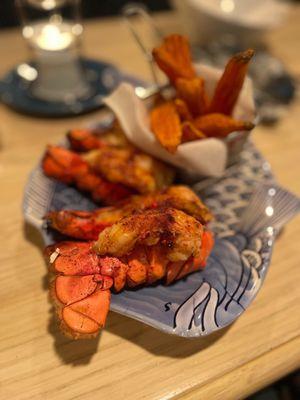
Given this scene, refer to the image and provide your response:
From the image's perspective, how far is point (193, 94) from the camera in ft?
2.53

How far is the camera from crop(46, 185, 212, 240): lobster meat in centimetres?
67

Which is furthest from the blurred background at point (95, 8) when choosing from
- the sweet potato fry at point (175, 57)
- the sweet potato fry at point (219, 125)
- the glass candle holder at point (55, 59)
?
the sweet potato fry at point (219, 125)

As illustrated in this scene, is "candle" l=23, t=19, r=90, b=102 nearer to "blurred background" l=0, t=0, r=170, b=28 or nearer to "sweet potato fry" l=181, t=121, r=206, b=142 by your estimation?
"sweet potato fry" l=181, t=121, r=206, b=142

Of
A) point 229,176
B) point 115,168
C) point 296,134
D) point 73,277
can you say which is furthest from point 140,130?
point 296,134

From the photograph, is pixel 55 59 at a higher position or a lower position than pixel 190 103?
lower

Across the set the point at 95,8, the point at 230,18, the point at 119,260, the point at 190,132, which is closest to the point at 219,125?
the point at 190,132

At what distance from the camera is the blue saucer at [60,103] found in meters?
1.07

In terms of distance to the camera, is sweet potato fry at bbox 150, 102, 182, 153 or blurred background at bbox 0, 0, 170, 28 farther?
blurred background at bbox 0, 0, 170, 28

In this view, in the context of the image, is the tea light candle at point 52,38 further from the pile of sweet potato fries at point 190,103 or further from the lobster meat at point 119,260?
the lobster meat at point 119,260

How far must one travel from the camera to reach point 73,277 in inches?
22.7

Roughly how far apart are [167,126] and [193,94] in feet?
0.23

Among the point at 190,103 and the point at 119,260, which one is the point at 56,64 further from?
the point at 119,260

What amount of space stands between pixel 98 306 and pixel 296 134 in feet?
2.45

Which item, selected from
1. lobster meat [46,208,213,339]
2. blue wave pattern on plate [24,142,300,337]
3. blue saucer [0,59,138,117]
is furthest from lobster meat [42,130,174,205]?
blue saucer [0,59,138,117]
